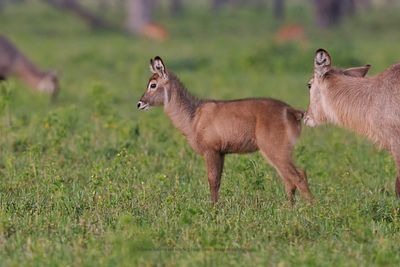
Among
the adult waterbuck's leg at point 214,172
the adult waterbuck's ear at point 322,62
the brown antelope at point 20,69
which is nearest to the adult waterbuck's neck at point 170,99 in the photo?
the adult waterbuck's leg at point 214,172

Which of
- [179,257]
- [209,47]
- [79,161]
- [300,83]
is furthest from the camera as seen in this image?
[209,47]

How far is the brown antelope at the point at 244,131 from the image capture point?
8758mm

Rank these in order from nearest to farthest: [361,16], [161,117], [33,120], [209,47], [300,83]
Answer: [33,120]
[161,117]
[300,83]
[209,47]
[361,16]

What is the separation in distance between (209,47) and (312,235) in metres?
19.5

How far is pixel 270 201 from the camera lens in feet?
29.2

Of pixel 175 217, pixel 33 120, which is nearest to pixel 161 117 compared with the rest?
pixel 33 120

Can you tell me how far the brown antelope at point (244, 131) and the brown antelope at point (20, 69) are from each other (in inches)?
359

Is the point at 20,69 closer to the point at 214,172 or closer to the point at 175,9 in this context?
the point at 214,172

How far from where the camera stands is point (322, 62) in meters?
9.03

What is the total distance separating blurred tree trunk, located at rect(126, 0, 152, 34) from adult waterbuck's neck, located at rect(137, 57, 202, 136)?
24.2 m

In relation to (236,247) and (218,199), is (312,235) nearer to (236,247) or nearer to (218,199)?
(236,247)

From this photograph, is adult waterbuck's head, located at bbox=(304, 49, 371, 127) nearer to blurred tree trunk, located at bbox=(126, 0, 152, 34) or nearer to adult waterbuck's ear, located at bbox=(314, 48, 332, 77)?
adult waterbuck's ear, located at bbox=(314, 48, 332, 77)

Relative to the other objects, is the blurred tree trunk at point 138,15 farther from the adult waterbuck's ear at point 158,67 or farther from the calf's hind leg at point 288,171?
the calf's hind leg at point 288,171

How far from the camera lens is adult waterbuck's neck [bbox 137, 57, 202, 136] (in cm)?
933
